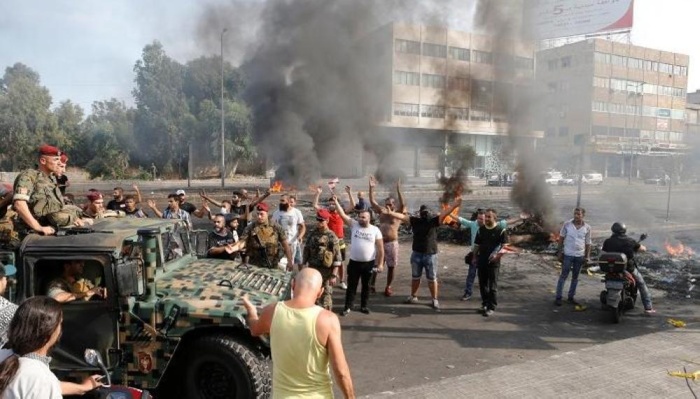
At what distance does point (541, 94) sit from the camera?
19.1 meters

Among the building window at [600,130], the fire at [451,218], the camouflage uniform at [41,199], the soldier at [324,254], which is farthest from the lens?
the building window at [600,130]

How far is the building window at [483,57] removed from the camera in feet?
59.3

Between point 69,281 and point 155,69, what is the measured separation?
4380 cm

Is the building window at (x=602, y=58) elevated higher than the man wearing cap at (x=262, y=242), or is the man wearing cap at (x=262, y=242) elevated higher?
the building window at (x=602, y=58)

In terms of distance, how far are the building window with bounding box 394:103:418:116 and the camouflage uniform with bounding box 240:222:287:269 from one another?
24.4 metres

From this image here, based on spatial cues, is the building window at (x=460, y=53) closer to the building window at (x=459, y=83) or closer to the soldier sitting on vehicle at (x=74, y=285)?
the building window at (x=459, y=83)

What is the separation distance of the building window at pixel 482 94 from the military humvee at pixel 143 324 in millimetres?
16693

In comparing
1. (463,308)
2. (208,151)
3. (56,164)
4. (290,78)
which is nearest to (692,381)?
(463,308)

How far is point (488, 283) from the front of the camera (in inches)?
290

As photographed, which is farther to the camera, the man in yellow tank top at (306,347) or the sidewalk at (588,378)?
the sidewalk at (588,378)

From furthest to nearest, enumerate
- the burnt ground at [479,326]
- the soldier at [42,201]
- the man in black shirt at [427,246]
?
the man in black shirt at [427,246], the burnt ground at [479,326], the soldier at [42,201]

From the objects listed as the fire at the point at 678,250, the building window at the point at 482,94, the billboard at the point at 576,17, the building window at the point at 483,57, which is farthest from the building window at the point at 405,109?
the fire at the point at 678,250

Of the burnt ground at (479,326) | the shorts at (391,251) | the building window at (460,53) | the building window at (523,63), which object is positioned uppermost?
the building window at (460,53)

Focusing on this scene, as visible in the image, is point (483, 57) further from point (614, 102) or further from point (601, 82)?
point (614, 102)
